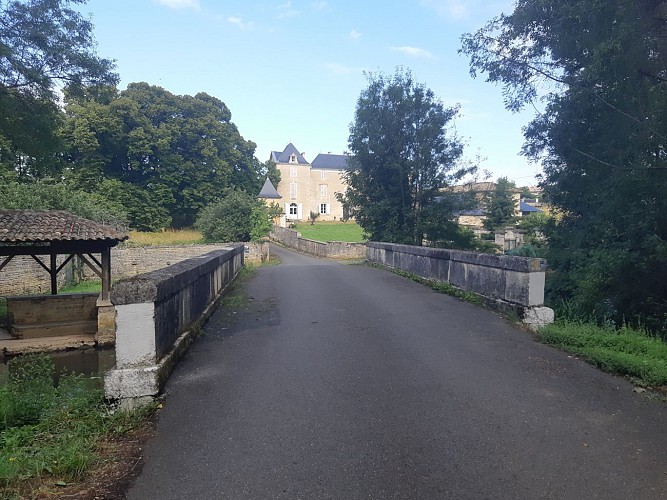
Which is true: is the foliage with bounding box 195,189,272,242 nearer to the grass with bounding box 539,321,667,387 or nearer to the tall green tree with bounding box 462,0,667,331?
the tall green tree with bounding box 462,0,667,331

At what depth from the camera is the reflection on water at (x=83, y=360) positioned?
1107 centimetres

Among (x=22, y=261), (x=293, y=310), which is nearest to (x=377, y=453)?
(x=293, y=310)

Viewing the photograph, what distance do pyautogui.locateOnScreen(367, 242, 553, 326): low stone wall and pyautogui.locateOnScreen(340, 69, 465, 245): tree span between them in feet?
25.5

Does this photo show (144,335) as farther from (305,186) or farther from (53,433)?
(305,186)

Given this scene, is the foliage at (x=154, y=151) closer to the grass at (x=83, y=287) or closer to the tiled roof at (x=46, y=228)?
the grass at (x=83, y=287)

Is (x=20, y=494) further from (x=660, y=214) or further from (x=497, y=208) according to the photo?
(x=497, y=208)

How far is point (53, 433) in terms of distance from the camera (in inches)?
152

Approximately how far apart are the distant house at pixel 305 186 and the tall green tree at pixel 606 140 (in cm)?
5491

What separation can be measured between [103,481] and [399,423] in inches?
87.5

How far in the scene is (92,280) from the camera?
25359 mm

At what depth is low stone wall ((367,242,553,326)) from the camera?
7758 millimetres

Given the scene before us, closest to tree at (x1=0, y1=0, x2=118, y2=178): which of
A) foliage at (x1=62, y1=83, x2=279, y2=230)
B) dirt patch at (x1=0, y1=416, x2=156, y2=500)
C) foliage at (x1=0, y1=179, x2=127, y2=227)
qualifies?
foliage at (x1=0, y1=179, x2=127, y2=227)

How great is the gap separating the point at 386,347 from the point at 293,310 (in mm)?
3310

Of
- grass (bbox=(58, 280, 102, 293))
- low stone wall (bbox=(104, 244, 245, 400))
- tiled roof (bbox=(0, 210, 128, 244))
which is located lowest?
grass (bbox=(58, 280, 102, 293))
